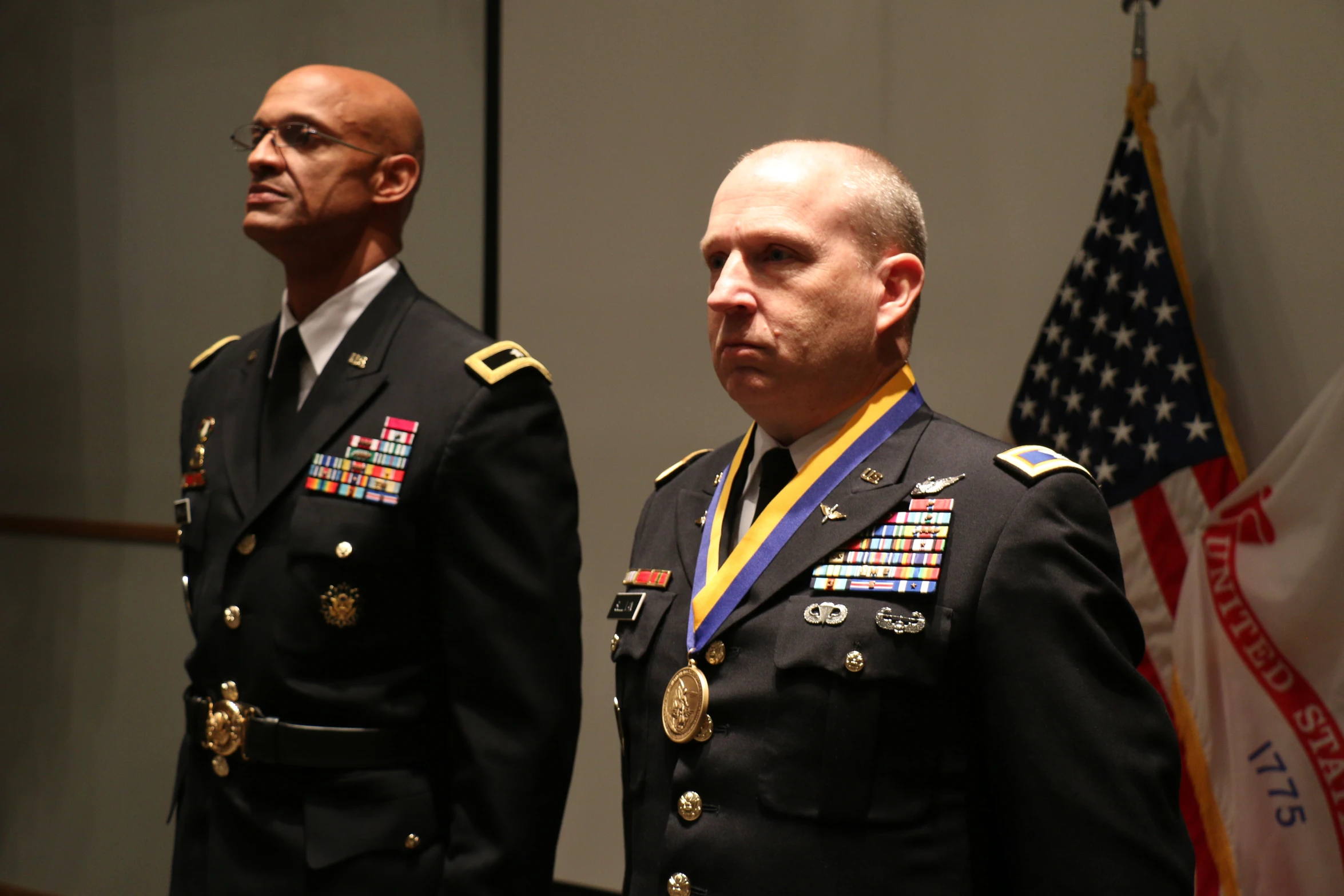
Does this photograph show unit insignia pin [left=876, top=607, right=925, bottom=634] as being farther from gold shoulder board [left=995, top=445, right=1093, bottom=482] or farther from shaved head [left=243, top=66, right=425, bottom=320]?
shaved head [left=243, top=66, right=425, bottom=320]

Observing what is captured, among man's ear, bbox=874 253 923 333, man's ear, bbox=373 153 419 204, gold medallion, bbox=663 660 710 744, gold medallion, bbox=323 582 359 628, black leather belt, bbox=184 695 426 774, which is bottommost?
black leather belt, bbox=184 695 426 774

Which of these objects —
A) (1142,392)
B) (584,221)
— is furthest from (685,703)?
(584,221)

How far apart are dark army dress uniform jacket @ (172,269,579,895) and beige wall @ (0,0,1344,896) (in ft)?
5.53

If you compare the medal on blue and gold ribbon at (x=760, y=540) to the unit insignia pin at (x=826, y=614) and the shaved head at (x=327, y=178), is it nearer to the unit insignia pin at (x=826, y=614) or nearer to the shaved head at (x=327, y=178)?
the unit insignia pin at (x=826, y=614)

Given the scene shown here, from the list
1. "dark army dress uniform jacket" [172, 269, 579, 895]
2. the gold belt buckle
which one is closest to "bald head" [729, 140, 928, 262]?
"dark army dress uniform jacket" [172, 269, 579, 895]

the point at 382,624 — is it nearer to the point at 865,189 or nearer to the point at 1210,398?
the point at 865,189

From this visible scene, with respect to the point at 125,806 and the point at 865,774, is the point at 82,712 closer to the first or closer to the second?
the point at 125,806

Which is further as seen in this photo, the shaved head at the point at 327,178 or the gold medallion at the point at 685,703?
the shaved head at the point at 327,178

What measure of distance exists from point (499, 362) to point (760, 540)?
2.28 ft

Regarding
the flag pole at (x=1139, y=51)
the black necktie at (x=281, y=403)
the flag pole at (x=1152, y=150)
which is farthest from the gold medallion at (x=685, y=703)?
the flag pole at (x=1139, y=51)

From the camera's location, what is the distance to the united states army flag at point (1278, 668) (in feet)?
8.15

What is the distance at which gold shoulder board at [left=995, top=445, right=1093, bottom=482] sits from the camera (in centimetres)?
124

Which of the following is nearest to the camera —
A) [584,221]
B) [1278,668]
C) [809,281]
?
[809,281]

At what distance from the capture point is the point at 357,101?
2037mm
